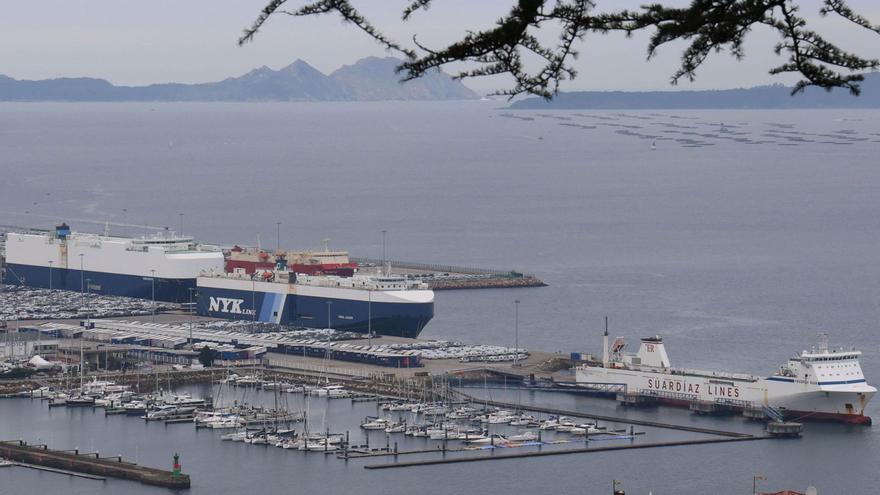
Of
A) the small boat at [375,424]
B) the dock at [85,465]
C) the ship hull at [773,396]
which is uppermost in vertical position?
the ship hull at [773,396]

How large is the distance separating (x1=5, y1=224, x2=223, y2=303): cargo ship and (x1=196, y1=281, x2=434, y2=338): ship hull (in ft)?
7.73

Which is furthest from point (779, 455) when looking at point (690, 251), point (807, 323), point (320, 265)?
point (690, 251)

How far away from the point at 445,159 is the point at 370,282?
99.7 m

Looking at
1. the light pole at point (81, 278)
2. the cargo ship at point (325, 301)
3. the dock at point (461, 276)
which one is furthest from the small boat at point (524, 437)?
the light pole at point (81, 278)

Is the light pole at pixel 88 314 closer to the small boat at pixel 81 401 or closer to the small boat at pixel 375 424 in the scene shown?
the small boat at pixel 81 401

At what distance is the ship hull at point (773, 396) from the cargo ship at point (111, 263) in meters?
17.9

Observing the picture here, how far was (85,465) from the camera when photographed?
109 feet

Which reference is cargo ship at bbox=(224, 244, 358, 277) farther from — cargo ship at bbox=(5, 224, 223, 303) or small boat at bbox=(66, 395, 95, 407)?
small boat at bbox=(66, 395, 95, 407)

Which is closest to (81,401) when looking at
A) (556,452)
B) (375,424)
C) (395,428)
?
(375,424)

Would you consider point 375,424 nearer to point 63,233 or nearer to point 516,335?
point 516,335

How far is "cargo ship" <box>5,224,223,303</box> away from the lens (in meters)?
54.6

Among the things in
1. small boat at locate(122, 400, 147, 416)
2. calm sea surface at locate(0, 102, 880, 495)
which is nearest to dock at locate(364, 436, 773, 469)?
calm sea surface at locate(0, 102, 880, 495)

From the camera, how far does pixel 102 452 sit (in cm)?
3462

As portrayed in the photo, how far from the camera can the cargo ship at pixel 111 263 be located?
179 ft
